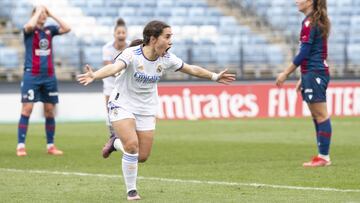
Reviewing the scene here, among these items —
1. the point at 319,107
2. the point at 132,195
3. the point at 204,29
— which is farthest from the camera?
the point at 204,29

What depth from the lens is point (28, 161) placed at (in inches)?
533

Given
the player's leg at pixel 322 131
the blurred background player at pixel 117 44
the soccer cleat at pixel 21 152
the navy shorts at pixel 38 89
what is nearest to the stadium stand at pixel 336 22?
the blurred background player at pixel 117 44

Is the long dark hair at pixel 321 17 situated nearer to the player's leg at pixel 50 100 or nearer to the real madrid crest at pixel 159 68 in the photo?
the real madrid crest at pixel 159 68

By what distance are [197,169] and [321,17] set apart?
259 centimetres

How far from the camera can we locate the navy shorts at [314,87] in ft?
40.8

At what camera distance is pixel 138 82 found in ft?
31.7

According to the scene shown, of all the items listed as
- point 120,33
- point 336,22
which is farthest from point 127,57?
point 336,22

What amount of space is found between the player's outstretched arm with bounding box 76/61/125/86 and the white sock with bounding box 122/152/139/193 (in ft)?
2.93

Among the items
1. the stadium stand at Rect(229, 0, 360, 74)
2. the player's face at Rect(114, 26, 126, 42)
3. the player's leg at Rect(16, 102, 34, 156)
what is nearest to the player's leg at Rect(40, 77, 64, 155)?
the player's leg at Rect(16, 102, 34, 156)

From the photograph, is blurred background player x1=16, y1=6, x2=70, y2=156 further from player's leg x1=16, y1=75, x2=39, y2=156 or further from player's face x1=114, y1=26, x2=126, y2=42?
player's face x1=114, y1=26, x2=126, y2=42

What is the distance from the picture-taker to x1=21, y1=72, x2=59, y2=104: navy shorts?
14.8 m

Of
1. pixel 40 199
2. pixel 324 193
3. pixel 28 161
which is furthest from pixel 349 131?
pixel 40 199

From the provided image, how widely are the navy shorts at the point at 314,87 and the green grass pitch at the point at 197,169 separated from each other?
933 millimetres

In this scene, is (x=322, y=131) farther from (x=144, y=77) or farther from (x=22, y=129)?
(x=22, y=129)
